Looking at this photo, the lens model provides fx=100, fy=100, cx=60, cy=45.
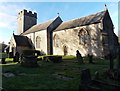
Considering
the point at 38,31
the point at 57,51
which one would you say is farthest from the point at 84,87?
the point at 38,31

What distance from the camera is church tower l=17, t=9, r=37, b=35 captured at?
3644 centimetres

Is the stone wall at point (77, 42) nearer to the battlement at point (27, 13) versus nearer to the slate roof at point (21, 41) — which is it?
the slate roof at point (21, 41)

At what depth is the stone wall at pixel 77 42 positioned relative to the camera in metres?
18.1

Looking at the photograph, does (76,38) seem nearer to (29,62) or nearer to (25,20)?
(29,62)

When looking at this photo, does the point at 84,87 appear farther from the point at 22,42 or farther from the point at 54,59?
the point at 22,42

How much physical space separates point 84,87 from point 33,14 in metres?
39.2

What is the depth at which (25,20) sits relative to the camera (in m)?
36.7

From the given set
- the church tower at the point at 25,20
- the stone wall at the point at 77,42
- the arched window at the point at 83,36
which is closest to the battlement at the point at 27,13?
the church tower at the point at 25,20

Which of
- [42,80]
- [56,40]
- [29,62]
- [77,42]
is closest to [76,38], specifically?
[77,42]

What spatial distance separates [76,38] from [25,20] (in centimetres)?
2366

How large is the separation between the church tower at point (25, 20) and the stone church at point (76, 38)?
624 centimetres

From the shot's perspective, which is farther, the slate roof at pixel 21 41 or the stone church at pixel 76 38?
the slate roof at pixel 21 41

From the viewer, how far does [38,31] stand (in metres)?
28.0

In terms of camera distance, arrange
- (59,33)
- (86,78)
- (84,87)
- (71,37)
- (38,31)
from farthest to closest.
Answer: (38,31) < (59,33) < (71,37) < (86,78) < (84,87)
